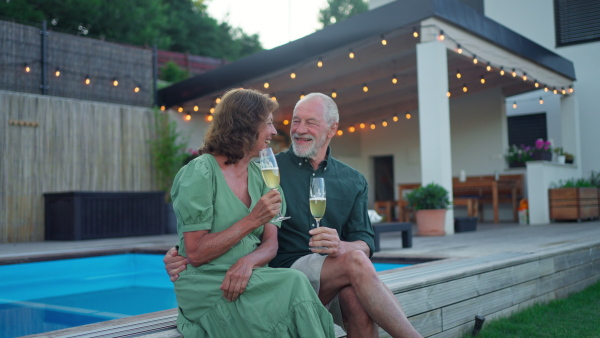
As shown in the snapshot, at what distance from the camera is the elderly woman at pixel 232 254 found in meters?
2.02

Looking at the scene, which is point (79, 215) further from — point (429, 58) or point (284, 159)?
point (284, 159)

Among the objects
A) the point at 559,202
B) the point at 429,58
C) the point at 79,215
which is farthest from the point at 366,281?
the point at 559,202

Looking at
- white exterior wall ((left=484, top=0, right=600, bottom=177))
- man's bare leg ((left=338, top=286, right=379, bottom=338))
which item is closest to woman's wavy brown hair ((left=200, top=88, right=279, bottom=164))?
man's bare leg ((left=338, top=286, right=379, bottom=338))

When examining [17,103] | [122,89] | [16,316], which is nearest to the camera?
[16,316]

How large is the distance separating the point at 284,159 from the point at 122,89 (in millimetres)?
8240

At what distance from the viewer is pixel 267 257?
2.22 m

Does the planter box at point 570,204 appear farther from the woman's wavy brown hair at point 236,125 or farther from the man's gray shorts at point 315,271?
the woman's wavy brown hair at point 236,125

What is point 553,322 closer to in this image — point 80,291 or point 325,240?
point 325,240

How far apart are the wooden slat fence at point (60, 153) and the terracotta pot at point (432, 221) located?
489 centimetres

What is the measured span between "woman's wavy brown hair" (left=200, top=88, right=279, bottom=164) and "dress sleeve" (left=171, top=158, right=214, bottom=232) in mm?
160

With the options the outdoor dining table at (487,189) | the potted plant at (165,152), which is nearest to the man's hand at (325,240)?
the potted plant at (165,152)

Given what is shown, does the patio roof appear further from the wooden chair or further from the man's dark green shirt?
the man's dark green shirt

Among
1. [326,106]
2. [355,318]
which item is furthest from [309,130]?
[355,318]

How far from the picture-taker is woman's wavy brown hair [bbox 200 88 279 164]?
2.22m
